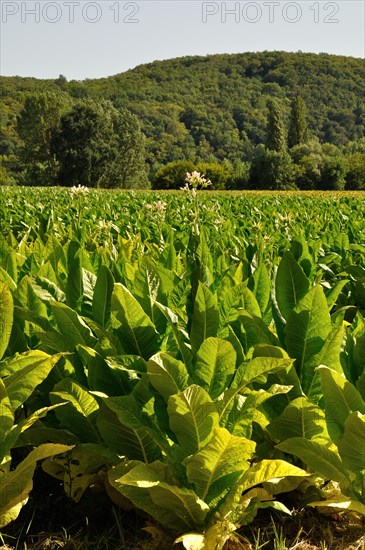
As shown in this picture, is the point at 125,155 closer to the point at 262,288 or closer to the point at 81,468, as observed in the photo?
the point at 262,288

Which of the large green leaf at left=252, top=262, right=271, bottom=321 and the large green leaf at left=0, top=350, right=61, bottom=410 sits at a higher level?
the large green leaf at left=252, top=262, right=271, bottom=321

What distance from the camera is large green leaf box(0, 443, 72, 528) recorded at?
1818 mm

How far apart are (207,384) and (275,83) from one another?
459 ft

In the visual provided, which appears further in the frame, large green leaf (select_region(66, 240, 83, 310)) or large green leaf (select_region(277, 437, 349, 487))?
large green leaf (select_region(66, 240, 83, 310))

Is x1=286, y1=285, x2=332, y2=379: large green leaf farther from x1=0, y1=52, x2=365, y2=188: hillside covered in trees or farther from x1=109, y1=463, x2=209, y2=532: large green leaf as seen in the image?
x1=0, y1=52, x2=365, y2=188: hillside covered in trees

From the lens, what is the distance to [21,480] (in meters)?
1.84

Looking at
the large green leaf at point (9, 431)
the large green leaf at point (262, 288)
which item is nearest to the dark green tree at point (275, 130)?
the large green leaf at point (262, 288)

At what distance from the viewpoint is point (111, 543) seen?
1.80m

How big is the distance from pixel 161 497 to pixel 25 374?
57 cm

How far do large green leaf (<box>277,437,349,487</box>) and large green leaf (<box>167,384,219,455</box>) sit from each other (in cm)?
26

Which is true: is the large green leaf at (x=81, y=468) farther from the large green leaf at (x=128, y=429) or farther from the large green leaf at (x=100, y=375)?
the large green leaf at (x=100, y=375)

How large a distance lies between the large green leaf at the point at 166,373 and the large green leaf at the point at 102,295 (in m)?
0.62

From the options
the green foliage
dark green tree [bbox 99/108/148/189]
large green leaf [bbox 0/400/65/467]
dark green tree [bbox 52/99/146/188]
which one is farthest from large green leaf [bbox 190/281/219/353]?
dark green tree [bbox 99/108/148/189]

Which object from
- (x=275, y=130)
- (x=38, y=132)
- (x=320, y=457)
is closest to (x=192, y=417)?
(x=320, y=457)
